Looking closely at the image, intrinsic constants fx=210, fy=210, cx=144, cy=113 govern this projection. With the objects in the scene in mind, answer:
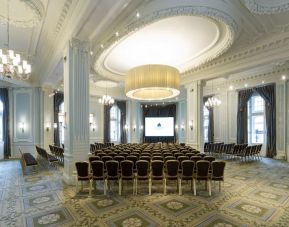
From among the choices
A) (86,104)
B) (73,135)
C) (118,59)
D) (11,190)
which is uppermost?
(118,59)

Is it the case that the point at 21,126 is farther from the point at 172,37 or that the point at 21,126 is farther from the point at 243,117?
the point at 243,117

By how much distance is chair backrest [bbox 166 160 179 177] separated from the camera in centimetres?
547

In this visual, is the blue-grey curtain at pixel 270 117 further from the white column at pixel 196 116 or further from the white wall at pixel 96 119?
the white wall at pixel 96 119

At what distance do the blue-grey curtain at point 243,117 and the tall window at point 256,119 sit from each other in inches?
17.4

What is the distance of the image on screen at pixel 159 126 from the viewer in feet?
61.3

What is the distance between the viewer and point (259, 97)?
1283 centimetres

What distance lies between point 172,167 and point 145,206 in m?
1.38

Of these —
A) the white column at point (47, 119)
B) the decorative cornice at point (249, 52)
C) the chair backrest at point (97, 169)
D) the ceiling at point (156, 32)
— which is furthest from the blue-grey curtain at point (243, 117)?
the white column at point (47, 119)

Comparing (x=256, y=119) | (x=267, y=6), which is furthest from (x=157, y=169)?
(x=256, y=119)

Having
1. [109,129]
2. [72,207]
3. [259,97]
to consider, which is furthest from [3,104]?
[259,97]

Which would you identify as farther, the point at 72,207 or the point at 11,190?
the point at 11,190

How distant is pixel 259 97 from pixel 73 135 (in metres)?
11.4

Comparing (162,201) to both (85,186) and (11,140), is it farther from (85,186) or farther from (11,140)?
(11,140)

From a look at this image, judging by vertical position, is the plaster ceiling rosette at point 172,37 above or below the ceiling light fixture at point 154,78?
above
